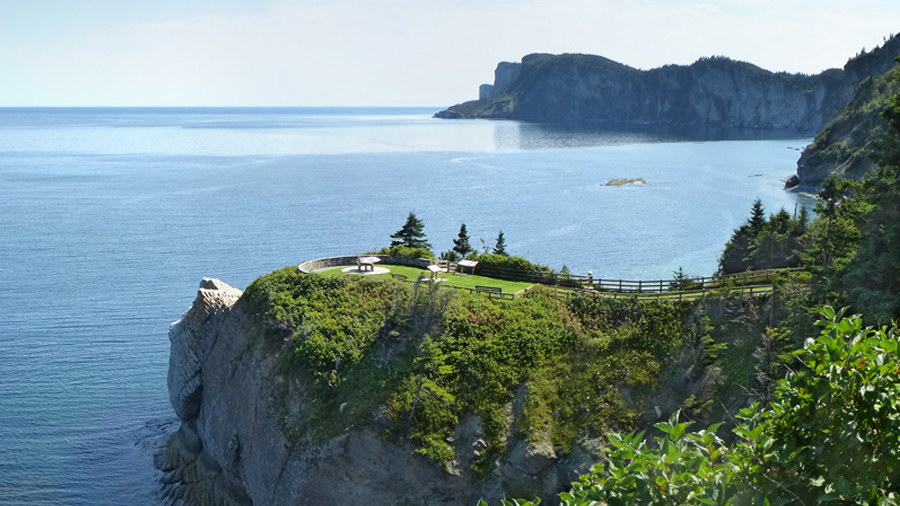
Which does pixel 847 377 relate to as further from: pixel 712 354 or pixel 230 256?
pixel 230 256

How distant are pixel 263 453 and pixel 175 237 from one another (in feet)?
218

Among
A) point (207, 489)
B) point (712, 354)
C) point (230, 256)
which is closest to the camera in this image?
point (712, 354)

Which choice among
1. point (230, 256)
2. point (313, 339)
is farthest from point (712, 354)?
point (230, 256)

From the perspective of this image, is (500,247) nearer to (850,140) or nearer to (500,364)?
(500,364)

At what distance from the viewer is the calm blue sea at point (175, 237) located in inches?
1927

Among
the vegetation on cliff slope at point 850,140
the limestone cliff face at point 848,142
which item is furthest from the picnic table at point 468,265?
the limestone cliff face at point 848,142

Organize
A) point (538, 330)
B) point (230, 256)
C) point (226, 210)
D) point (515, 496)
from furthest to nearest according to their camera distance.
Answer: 1. point (226, 210)
2. point (230, 256)
3. point (538, 330)
4. point (515, 496)

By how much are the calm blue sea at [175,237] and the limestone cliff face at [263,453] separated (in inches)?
165

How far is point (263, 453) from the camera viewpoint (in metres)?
37.0

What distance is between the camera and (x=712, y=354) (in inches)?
1374

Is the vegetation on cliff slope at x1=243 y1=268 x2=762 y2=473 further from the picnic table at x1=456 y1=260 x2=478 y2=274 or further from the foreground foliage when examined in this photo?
the foreground foliage

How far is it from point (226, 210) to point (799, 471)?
367 ft

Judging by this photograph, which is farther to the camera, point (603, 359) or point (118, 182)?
point (118, 182)

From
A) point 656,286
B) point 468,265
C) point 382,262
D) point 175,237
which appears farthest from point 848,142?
point 382,262
